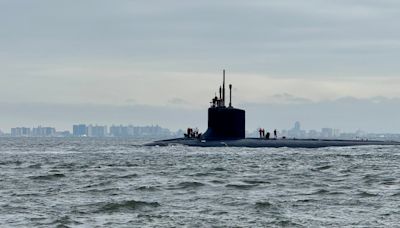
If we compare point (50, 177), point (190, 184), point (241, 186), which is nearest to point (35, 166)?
point (50, 177)

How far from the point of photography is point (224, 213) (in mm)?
26797

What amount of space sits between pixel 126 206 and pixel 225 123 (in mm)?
47725

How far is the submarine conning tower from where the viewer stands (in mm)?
75625

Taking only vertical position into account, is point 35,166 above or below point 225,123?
below

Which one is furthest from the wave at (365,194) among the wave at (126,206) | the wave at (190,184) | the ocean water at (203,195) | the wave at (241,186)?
the wave at (126,206)

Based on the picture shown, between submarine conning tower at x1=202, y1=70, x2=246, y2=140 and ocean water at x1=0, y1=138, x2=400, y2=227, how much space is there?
25494 millimetres

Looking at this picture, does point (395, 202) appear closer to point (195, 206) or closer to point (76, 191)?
point (195, 206)

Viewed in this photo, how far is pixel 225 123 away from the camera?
7594 cm

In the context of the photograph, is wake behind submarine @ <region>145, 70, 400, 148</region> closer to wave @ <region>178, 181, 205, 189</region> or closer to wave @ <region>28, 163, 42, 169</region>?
wave @ <region>28, 163, 42, 169</region>

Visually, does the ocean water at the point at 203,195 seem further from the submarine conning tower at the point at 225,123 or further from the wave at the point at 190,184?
the submarine conning tower at the point at 225,123

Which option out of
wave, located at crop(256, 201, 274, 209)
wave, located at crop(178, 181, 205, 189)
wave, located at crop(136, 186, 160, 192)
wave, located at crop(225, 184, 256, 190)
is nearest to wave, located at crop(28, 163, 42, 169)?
wave, located at crop(178, 181, 205, 189)

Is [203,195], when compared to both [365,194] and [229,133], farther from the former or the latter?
[229,133]

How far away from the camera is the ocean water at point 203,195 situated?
25.6 metres

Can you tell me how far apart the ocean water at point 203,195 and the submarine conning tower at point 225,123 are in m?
25.5
